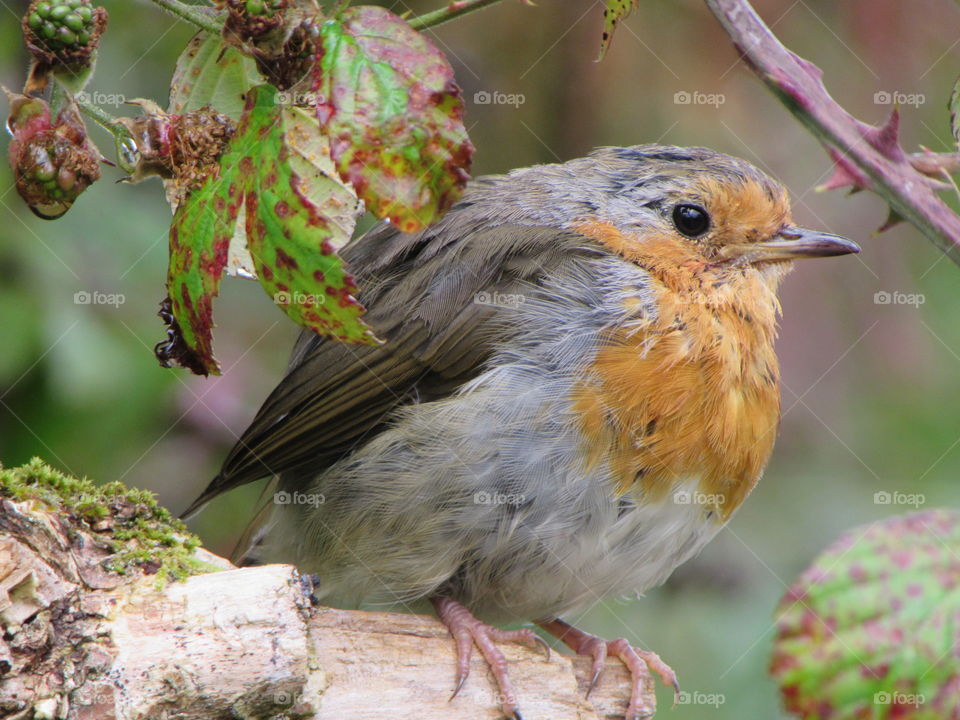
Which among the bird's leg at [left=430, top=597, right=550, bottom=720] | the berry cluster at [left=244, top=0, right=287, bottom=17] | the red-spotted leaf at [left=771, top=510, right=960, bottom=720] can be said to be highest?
the berry cluster at [left=244, top=0, right=287, bottom=17]

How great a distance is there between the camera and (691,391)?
3018 mm

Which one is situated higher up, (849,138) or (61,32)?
(849,138)

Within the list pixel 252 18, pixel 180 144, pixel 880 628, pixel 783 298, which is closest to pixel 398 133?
pixel 252 18

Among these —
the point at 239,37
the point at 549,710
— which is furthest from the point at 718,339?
the point at 239,37

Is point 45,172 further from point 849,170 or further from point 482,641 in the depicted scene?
point 482,641

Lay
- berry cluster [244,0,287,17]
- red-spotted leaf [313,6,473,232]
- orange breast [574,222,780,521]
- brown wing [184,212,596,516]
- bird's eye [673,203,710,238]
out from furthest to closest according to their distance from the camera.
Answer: bird's eye [673,203,710,238]
brown wing [184,212,596,516]
orange breast [574,222,780,521]
berry cluster [244,0,287,17]
red-spotted leaf [313,6,473,232]

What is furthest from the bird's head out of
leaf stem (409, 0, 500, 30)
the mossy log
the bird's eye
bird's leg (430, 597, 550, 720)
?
the mossy log

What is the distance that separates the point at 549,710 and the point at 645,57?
2.50m

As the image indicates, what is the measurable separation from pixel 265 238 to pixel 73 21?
57 cm

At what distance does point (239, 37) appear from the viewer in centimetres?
191

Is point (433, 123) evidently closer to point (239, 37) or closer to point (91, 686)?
point (239, 37)

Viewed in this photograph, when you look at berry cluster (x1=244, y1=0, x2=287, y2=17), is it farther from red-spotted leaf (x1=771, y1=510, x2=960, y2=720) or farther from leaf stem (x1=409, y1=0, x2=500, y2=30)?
red-spotted leaf (x1=771, y1=510, x2=960, y2=720)

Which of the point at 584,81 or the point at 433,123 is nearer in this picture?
the point at 433,123

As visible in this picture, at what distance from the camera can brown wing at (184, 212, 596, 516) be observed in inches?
125
